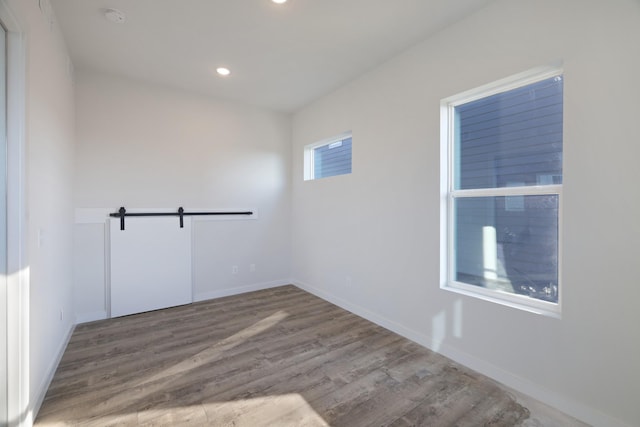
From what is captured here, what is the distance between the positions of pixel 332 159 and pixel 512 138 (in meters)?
2.32

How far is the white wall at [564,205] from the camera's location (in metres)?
1.63

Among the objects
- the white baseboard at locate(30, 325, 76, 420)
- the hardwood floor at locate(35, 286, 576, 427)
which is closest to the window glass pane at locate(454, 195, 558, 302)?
the hardwood floor at locate(35, 286, 576, 427)

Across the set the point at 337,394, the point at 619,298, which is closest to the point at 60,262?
the point at 337,394

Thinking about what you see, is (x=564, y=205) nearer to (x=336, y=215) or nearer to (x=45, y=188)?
(x=336, y=215)

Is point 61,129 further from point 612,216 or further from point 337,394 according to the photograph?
point 612,216

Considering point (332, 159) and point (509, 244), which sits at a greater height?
point (332, 159)

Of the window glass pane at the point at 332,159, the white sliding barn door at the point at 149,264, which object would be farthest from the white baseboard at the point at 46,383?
the window glass pane at the point at 332,159

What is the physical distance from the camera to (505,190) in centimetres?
221

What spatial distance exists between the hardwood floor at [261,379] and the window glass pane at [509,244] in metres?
0.76

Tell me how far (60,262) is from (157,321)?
117cm

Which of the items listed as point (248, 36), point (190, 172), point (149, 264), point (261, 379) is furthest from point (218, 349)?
point (248, 36)

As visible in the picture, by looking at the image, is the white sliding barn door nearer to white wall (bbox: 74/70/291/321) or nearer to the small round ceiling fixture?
white wall (bbox: 74/70/291/321)

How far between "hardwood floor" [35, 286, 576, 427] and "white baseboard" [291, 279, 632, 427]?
0.21ft

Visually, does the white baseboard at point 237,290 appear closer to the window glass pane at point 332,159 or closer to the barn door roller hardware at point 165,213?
the barn door roller hardware at point 165,213
